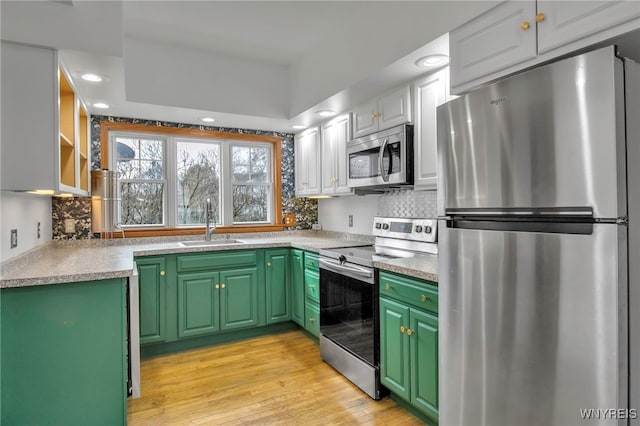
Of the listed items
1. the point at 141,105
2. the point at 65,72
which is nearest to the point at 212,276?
the point at 141,105

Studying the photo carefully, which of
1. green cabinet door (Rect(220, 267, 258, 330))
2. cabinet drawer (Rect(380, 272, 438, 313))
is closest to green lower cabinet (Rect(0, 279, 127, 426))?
green cabinet door (Rect(220, 267, 258, 330))

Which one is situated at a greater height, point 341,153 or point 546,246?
point 341,153

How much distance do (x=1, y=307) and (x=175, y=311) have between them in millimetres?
1479

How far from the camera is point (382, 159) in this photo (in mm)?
2545

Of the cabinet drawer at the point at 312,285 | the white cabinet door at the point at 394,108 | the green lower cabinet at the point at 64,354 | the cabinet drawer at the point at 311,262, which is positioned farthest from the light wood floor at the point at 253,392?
the white cabinet door at the point at 394,108

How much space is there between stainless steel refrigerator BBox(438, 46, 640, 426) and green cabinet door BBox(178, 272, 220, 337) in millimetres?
2242

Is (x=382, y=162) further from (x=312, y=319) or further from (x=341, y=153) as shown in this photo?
(x=312, y=319)

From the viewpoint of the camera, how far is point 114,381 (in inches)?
76.1

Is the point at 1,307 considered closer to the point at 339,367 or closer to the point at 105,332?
the point at 105,332

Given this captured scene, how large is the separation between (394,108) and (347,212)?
144cm

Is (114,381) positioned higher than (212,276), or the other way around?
(212,276)

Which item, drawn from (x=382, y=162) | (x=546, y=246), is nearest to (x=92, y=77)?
(x=382, y=162)

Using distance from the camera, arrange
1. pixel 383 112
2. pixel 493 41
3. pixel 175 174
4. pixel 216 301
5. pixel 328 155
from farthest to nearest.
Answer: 1. pixel 175 174
2. pixel 328 155
3. pixel 216 301
4. pixel 383 112
5. pixel 493 41

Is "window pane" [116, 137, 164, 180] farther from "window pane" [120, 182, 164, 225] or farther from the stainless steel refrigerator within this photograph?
the stainless steel refrigerator
